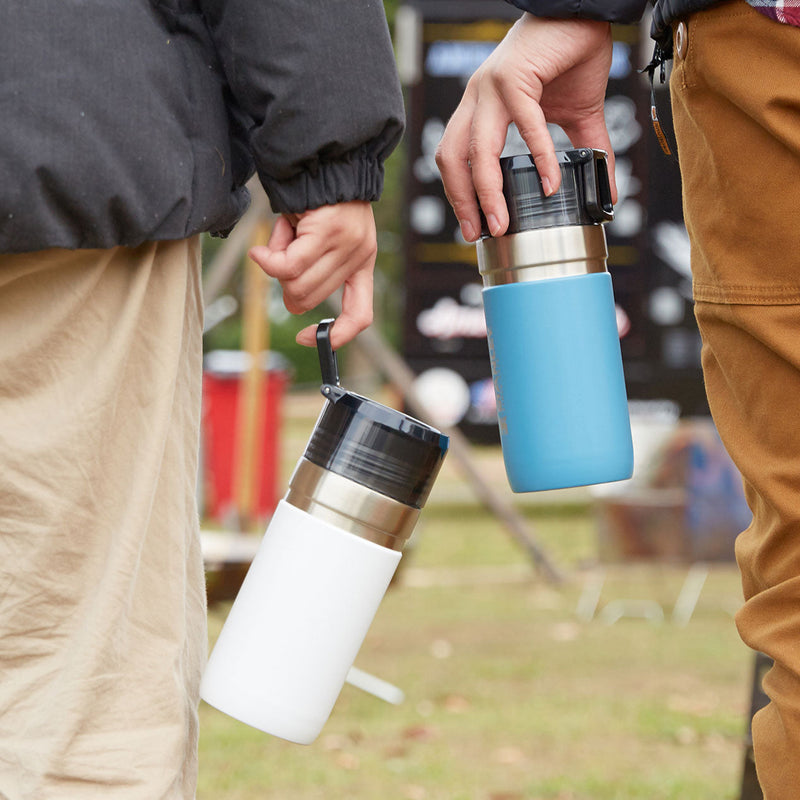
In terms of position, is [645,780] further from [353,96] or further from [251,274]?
[251,274]

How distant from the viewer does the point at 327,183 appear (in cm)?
120

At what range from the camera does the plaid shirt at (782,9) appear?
1.08 meters

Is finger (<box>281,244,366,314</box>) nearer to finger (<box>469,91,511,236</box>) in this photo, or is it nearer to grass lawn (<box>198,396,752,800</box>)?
finger (<box>469,91,511,236</box>)

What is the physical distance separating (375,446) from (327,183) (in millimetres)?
276

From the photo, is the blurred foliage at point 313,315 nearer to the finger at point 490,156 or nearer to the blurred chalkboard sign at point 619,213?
the blurred chalkboard sign at point 619,213

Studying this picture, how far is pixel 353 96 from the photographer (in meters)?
1.15

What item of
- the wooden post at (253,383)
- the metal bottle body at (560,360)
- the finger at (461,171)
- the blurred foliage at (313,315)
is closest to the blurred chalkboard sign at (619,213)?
the wooden post at (253,383)

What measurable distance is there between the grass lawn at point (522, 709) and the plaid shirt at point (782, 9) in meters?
2.13

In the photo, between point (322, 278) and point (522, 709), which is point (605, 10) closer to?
point (322, 278)

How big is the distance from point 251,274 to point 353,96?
14.9ft

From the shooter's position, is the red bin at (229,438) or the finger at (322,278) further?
the red bin at (229,438)

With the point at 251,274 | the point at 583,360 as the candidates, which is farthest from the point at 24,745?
the point at 251,274

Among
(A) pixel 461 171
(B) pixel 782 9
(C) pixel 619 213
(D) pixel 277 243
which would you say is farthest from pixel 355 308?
(C) pixel 619 213

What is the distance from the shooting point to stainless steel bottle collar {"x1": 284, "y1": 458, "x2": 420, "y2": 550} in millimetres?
1237
